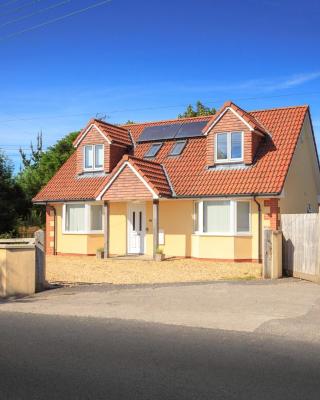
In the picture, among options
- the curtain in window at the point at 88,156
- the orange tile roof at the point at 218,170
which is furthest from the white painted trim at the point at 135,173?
the curtain in window at the point at 88,156

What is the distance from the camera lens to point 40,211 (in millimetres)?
36375

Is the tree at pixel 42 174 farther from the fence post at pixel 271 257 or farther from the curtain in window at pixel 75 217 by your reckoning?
the fence post at pixel 271 257

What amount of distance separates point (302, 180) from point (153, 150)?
7.24m

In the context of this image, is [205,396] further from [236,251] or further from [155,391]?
[236,251]

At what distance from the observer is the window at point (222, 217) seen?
2111 cm

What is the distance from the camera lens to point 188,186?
22297mm

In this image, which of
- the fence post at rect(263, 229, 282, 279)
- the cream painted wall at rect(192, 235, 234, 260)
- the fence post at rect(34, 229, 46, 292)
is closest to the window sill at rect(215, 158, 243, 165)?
the cream painted wall at rect(192, 235, 234, 260)

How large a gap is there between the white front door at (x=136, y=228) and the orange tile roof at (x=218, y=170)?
1.93 meters

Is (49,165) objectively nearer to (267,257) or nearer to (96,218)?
(96,218)

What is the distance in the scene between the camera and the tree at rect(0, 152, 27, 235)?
29.5 metres

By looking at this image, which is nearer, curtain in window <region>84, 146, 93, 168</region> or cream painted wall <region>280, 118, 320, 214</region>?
cream painted wall <region>280, 118, 320, 214</region>

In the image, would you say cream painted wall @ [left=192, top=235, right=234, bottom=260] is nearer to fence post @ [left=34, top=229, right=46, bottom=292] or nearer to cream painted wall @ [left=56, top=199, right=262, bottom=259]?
cream painted wall @ [left=56, top=199, right=262, bottom=259]

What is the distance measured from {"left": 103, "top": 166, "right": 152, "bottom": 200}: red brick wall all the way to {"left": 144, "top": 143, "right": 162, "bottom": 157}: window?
2.89m

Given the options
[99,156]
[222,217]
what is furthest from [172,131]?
[222,217]
